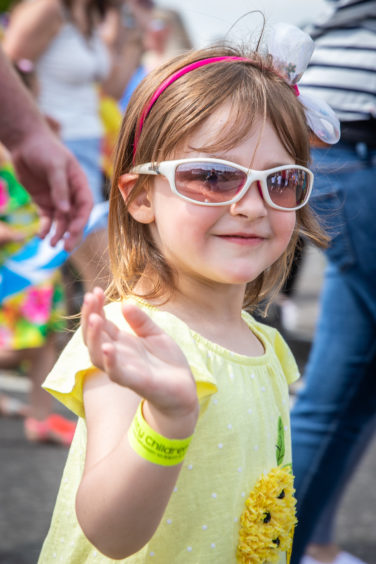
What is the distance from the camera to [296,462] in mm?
2219

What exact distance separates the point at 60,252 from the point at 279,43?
109 centimetres

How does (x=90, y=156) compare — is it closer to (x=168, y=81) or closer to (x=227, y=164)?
(x=168, y=81)

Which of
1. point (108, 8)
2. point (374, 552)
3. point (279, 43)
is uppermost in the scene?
point (279, 43)

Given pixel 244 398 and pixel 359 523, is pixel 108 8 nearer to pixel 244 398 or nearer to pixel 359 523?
pixel 359 523

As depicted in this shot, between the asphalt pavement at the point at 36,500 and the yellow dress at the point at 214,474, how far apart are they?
1.46 meters

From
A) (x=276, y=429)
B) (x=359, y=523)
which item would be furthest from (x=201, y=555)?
(x=359, y=523)

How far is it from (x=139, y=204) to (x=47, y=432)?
2.58 metres

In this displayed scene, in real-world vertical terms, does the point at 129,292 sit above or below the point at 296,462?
above

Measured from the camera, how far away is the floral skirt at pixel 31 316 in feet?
13.2

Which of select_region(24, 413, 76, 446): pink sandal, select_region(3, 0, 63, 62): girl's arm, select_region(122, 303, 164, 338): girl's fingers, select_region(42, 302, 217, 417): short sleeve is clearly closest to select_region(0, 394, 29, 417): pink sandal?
A: select_region(24, 413, 76, 446): pink sandal

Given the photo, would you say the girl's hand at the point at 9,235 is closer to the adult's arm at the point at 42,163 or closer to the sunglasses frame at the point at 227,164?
the adult's arm at the point at 42,163

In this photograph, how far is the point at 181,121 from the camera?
4.57 feet

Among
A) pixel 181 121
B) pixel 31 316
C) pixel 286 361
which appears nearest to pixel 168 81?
pixel 181 121

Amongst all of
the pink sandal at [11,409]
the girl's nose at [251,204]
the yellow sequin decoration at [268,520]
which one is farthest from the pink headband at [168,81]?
the pink sandal at [11,409]
